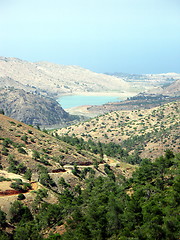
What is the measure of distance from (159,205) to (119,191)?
12.1m

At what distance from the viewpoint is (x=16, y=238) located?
114 ft

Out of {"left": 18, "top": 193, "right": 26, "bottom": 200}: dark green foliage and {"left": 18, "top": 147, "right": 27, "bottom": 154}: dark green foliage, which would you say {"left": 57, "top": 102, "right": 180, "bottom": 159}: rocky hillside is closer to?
{"left": 18, "top": 147, "right": 27, "bottom": 154}: dark green foliage

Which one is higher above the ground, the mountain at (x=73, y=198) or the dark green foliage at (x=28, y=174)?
the dark green foliage at (x=28, y=174)

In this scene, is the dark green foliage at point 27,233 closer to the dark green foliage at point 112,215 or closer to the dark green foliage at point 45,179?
the dark green foliage at point 112,215

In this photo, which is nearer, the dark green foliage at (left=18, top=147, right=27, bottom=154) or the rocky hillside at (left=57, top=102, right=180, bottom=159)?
the dark green foliage at (left=18, top=147, right=27, bottom=154)

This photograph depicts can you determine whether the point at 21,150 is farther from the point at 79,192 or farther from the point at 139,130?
the point at 139,130

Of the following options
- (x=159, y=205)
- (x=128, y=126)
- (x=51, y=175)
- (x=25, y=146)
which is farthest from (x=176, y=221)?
(x=128, y=126)

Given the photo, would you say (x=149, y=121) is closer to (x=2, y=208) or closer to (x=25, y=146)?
(x=25, y=146)

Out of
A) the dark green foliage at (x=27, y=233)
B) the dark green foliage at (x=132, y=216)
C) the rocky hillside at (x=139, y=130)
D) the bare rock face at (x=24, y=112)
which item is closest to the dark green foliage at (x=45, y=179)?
the dark green foliage at (x=132, y=216)

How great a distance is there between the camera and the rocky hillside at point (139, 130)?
336 feet

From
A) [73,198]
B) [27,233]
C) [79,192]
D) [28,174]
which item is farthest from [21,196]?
[79,192]

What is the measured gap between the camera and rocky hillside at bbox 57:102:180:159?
10238 cm

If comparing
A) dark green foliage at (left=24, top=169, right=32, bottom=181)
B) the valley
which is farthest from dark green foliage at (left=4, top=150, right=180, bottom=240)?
dark green foliage at (left=24, top=169, right=32, bottom=181)

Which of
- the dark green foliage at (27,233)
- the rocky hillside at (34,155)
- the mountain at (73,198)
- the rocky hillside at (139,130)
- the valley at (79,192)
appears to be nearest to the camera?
the mountain at (73,198)
